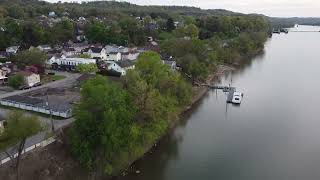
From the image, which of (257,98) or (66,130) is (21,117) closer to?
Answer: (66,130)

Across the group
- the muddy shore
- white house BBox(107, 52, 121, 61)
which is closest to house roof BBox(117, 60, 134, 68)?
white house BBox(107, 52, 121, 61)

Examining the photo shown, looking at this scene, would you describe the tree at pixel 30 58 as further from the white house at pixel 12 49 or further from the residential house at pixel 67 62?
the white house at pixel 12 49

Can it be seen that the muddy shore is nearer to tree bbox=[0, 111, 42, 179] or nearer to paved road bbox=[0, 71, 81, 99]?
tree bbox=[0, 111, 42, 179]

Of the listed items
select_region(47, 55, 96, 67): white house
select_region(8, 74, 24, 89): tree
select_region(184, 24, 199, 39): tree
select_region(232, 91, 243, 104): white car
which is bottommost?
select_region(232, 91, 243, 104): white car

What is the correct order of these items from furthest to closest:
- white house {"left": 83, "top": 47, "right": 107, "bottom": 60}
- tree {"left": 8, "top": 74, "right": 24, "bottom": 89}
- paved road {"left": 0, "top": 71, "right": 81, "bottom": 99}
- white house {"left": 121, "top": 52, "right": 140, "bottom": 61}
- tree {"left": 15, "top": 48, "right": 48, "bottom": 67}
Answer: white house {"left": 121, "top": 52, "right": 140, "bottom": 61}, white house {"left": 83, "top": 47, "right": 107, "bottom": 60}, tree {"left": 15, "top": 48, "right": 48, "bottom": 67}, tree {"left": 8, "top": 74, "right": 24, "bottom": 89}, paved road {"left": 0, "top": 71, "right": 81, "bottom": 99}

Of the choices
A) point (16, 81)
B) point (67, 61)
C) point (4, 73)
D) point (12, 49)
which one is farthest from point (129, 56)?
point (16, 81)

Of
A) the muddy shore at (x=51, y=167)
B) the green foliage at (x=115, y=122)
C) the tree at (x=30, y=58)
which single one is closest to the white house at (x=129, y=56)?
the tree at (x=30, y=58)
